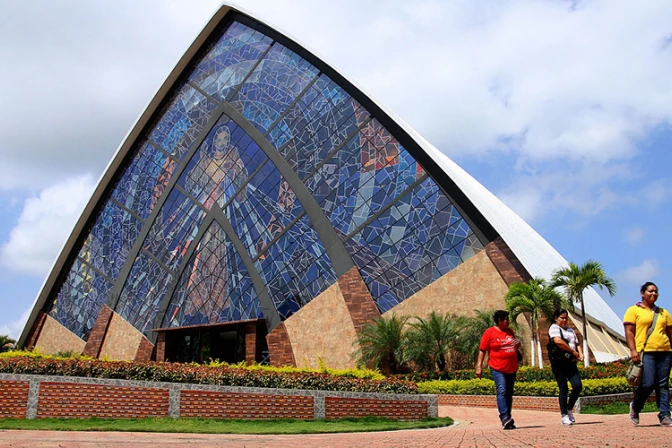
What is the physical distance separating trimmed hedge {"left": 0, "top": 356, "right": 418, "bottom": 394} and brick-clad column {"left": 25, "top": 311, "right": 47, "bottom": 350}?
3099cm

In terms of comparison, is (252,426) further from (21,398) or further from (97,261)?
(97,261)

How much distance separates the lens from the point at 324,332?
26312mm

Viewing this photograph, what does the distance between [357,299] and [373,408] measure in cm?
1165

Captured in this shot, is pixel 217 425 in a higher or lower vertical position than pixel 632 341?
lower

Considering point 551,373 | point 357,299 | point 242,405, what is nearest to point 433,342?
point 357,299

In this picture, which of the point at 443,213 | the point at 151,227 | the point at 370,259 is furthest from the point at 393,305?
the point at 151,227

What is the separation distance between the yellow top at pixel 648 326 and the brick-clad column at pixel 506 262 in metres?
14.4

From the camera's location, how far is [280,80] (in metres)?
32.5

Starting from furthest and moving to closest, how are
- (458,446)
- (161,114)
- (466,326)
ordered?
1. (161,114)
2. (466,326)
3. (458,446)

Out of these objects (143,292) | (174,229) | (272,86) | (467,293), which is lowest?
(467,293)

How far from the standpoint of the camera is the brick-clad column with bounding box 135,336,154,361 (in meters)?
33.1

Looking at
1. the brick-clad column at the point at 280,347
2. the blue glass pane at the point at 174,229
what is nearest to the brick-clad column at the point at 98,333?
the blue glass pane at the point at 174,229

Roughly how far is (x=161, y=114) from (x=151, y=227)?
7.76m

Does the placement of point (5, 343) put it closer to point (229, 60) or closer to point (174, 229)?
point (174, 229)
